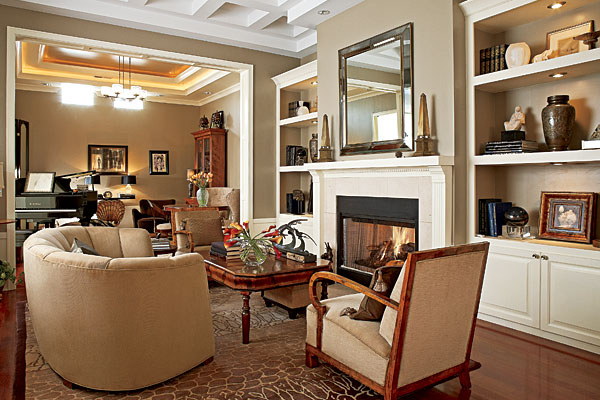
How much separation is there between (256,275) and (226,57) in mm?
3914

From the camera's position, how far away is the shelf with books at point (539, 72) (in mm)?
3160

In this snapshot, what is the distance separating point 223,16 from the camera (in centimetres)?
576

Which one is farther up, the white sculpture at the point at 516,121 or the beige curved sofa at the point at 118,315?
the white sculpture at the point at 516,121

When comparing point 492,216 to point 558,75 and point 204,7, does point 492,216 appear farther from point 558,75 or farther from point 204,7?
point 204,7

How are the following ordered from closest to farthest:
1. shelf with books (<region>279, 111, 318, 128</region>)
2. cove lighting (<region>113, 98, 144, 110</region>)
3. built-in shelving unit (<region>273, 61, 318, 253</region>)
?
shelf with books (<region>279, 111, 318, 128</region>) < built-in shelving unit (<region>273, 61, 318, 253</region>) < cove lighting (<region>113, 98, 144, 110</region>)

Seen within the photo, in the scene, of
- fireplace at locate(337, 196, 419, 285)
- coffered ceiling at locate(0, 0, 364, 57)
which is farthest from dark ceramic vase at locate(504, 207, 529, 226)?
coffered ceiling at locate(0, 0, 364, 57)

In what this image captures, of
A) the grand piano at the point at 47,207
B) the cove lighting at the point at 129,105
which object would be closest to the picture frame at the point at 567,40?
the grand piano at the point at 47,207

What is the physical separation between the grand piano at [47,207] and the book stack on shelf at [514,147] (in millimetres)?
5752

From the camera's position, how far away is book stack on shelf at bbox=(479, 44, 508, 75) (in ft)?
12.3

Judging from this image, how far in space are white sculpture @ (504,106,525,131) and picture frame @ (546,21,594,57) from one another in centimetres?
51

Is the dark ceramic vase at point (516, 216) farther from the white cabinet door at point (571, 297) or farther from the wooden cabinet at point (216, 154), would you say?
the wooden cabinet at point (216, 154)

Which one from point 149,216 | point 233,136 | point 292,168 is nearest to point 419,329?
point 292,168

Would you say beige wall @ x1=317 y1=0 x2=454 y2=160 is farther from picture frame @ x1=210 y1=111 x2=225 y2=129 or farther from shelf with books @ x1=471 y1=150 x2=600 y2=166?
picture frame @ x1=210 y1=111 x2=225 y2=129

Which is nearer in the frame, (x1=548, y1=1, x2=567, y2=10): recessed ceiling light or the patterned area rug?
the patterned area rug
